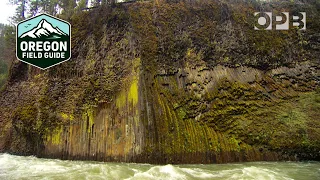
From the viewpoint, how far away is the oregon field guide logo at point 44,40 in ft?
39.1

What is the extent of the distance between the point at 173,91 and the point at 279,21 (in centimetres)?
774

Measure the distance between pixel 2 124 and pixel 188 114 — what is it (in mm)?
10575

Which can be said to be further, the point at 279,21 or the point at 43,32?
the point at 279,21

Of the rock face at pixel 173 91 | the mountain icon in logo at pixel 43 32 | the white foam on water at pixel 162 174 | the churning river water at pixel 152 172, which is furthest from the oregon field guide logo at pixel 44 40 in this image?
the white foam on water at pixel 162 174

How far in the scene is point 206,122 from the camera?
10.4 m

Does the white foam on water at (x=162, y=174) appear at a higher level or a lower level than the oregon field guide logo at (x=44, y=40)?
lower

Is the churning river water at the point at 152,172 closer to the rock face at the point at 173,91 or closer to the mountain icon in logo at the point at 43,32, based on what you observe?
the rock face at the point at 173,91

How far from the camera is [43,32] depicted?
39.2 ft

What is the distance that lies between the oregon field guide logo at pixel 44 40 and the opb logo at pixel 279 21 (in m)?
10.5

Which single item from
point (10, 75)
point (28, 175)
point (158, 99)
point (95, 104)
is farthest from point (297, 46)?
point (10, 75)

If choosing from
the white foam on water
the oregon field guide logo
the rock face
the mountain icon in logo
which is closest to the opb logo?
the rock face

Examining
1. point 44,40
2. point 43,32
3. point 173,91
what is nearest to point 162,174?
point 173,91

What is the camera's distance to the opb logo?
13172mm

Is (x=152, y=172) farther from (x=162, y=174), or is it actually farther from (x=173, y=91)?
(x=173, y=91)
